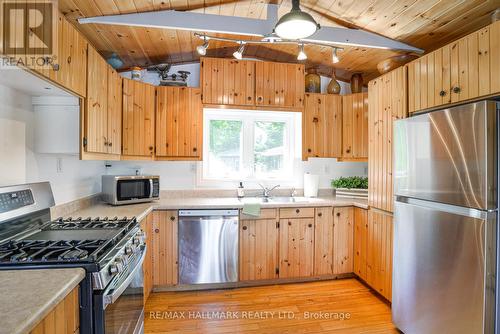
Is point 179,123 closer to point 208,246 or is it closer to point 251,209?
point 251,209

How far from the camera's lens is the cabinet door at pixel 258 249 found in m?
2.65

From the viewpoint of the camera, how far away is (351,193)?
3121mm

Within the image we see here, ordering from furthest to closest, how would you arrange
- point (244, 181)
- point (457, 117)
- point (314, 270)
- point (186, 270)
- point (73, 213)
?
point (244, 181) < point (314, 270) < point (186, 270) < point (73, 213) < point (457, 117)

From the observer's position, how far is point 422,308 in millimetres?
1811

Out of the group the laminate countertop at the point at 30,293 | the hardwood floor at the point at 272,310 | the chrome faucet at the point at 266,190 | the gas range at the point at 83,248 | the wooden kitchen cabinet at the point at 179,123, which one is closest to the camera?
the laminate countertop at the point at 30,293

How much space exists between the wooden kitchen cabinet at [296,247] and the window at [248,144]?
79 centimetres

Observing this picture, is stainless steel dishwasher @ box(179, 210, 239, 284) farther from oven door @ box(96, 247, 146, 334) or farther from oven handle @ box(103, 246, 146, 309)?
oven handle @ box(103, 246, 146, 309)

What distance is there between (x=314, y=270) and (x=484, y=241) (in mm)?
1653

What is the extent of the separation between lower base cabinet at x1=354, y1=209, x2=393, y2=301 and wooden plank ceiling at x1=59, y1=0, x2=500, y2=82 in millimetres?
1643

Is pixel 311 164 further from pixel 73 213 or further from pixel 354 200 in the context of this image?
pixel 73 213

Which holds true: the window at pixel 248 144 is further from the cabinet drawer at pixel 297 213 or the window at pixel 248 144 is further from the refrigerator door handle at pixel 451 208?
the refrigerator door handle at pixel 451 208

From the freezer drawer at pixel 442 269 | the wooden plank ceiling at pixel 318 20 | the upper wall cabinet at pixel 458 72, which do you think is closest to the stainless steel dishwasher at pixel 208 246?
the freezer drawer at pixel 442 269

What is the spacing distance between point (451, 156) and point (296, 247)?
167 centimetres

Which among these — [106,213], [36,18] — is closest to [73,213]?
[106,213]
